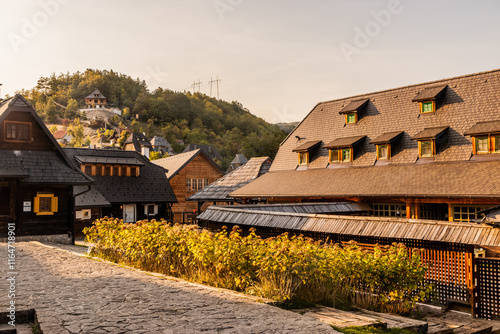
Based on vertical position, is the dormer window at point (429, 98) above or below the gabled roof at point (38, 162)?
above

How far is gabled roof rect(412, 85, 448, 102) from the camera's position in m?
23.7

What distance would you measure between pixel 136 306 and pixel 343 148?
20.8 metres

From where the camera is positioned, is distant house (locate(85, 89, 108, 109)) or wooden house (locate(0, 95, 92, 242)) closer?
wooden house (locate(0, 95, 92, 242))

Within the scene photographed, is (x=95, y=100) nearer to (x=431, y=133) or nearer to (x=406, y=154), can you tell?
(x=406, y=154)

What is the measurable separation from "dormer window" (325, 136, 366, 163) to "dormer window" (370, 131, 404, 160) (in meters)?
1.46

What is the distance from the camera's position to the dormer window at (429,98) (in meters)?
23.8

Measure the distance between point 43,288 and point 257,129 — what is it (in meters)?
144

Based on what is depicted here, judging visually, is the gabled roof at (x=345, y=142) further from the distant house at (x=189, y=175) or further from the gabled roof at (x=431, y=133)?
the distant house at (x=189, y=175)

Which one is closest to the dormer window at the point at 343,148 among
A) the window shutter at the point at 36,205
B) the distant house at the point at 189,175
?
the window shutter at the point at 36,205

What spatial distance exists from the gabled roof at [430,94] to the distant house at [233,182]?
44.8ft

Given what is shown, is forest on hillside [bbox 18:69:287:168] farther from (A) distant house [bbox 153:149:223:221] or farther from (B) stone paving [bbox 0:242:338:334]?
(B) stone paving [bbox 0:242:338:334]

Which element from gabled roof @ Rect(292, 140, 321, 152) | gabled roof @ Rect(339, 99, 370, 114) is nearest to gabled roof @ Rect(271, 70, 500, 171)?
gabled roof @ Rect(339, 99, 370, 114)

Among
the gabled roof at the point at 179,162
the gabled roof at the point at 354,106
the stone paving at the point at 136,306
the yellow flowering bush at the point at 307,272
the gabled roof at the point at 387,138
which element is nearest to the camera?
the stone paving at the point at 136,306

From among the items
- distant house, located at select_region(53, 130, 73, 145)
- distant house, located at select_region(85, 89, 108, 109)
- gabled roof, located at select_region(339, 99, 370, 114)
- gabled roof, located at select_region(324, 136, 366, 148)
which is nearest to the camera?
gabled roof, located at select_region(324, 136, 366, 148)
